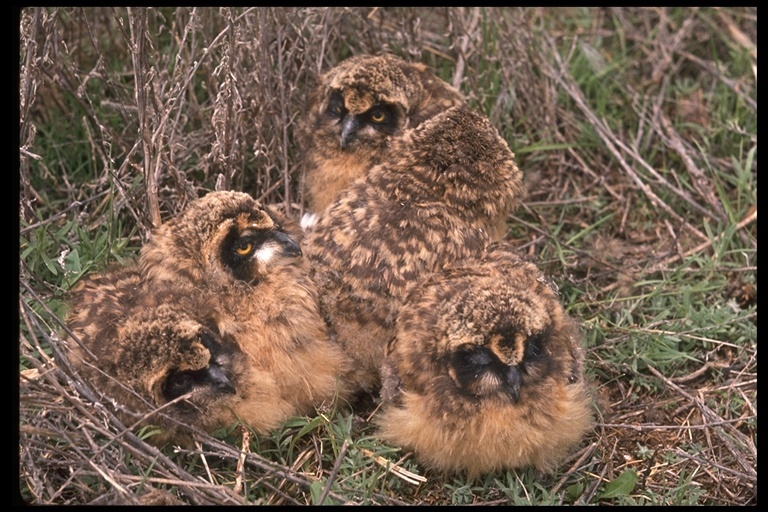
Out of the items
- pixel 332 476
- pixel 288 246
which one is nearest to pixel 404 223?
pixel 288 246

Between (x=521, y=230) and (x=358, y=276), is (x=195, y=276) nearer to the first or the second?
(x=358, y=276)

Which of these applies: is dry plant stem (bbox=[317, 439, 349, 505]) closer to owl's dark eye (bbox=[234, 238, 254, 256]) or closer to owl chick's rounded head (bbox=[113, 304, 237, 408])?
owl chick's rounded head (bbox=[113, 304, 237, 408])

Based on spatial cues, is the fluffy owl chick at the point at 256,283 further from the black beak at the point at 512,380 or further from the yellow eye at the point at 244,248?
the black beak at the point at 512,380

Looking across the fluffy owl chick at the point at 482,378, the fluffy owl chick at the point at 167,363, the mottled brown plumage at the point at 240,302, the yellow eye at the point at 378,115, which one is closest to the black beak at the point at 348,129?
the yellow eye at the point at 378,115

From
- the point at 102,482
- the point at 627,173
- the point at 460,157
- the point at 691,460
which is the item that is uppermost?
the point at 460,157

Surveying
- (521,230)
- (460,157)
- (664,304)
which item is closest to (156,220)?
(460,157)

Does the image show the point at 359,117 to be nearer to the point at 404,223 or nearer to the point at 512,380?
the point at 404,223

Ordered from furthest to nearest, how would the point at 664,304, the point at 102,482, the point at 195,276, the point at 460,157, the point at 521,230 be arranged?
→ the point at 521,230 → the point at 664,304 → the point at 460,157 → the point at 195,276 → the point at 102,482

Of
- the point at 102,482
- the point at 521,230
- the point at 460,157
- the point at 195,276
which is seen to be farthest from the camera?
the point at 521,230
